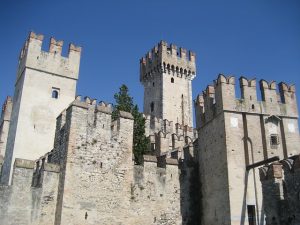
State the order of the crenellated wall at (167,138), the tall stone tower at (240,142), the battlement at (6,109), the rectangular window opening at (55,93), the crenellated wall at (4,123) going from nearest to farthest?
1. the tall stone tower at (240,142)
2. the crenellated wall at (167,138)
3. the rectangular window opening at (55,93)
4. the crenellated wall at (4,123)
5. the battlement at (6,109)

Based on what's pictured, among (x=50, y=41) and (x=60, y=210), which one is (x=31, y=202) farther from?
(x=50, y=41)

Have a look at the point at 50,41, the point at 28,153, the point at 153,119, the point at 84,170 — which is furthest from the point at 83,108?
the point at 153,119

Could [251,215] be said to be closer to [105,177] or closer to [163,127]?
[105,177]

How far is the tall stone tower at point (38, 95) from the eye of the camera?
23969 millimetres

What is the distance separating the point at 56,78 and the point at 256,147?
1547cm

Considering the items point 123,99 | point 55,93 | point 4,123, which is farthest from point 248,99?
point 4,123

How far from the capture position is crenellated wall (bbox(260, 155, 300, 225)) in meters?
12.3

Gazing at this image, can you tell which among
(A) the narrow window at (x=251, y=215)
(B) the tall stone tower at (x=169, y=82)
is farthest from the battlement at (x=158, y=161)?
(B) the tall stone tower at (x=169, y=82)

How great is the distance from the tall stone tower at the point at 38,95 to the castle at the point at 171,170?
0.16m

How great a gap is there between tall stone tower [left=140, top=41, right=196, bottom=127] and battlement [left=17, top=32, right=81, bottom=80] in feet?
57.7

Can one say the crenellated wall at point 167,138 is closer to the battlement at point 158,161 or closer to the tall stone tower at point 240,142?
the battlement at point 158,161

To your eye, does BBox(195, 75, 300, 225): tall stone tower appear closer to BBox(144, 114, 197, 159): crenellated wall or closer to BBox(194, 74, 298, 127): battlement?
BBox(194, 74, 298, 127): battlement

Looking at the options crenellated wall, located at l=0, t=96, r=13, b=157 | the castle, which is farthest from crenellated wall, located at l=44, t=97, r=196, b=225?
crenellated wall, located at l=0, t=96, r=13, b=157

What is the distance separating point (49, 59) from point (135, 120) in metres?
7.95
